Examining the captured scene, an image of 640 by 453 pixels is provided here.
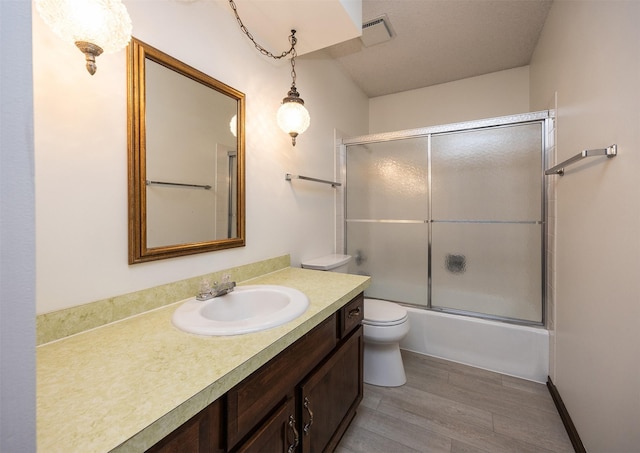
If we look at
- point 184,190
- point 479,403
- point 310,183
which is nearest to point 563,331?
point 479,403

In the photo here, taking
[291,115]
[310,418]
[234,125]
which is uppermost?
[291,115]

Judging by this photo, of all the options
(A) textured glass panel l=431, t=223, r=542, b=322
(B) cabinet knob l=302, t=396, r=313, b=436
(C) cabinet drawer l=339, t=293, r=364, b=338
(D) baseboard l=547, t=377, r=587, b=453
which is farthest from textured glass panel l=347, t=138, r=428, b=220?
(B) cabinet knob l=302, t=396, r=313, b=436

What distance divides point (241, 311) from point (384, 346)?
1124 millimetres

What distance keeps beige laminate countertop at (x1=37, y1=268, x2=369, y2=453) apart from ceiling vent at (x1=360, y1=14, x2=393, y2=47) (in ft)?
6.77

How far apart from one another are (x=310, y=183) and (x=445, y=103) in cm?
192

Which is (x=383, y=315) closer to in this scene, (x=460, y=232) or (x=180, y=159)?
(x=460, y=232)

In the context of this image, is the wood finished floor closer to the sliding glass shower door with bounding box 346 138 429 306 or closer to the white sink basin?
the sliding glass shower door with bounding box 346 138 429 306

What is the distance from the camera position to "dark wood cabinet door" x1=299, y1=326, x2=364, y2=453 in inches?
40.1

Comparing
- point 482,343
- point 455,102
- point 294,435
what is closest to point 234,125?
point 294,435

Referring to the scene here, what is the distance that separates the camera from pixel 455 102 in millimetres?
2934

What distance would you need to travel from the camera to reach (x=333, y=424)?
4.04 ft

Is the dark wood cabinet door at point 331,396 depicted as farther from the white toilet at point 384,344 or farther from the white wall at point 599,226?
the white wall at point 599,226

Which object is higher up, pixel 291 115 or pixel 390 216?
pixel 291 115

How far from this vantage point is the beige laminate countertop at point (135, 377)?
0.48 meters
